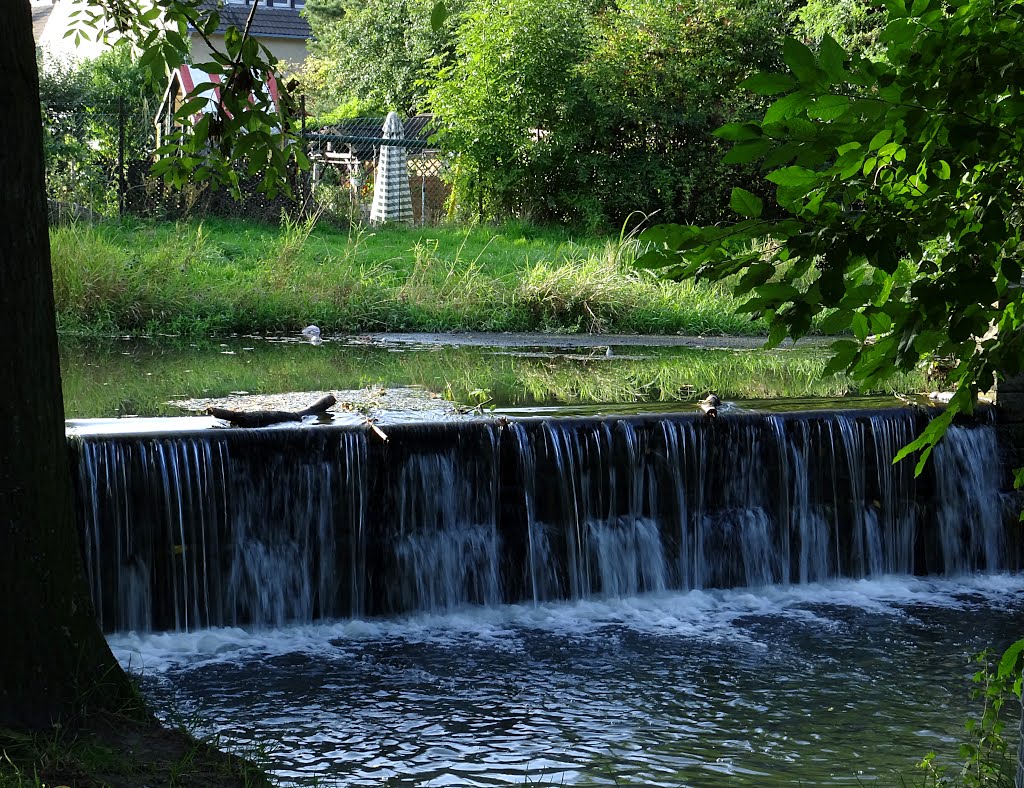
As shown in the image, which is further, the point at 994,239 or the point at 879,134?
the point at 994,239

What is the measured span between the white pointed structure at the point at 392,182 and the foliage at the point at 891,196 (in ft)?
78.1

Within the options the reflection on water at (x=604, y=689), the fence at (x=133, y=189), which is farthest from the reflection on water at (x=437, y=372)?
the fence at (x=133, y=189)

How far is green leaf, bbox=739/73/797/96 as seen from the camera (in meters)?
2.11

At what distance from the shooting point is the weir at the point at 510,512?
7793 mm

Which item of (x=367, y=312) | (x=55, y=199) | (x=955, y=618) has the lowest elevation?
(x=955, y=618)

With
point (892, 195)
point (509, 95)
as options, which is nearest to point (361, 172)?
point (509, 95)

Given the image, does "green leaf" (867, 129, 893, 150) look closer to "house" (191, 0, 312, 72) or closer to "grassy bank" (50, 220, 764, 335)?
"grassy bank" (50, 220, 764, 335)

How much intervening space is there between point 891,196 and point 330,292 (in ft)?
44.8

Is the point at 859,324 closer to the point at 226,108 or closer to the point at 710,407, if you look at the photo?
the point at 226,108

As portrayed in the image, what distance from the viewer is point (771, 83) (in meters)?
2.11

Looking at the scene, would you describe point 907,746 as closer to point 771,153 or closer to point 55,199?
point 771,153

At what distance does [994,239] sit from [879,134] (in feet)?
1.09

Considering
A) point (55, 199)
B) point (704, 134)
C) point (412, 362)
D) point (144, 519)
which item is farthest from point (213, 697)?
point (704, 134)

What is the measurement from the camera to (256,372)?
462 inches
